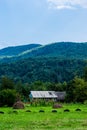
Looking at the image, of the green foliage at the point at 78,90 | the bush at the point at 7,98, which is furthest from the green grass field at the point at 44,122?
the green foliage at the point at 78,90

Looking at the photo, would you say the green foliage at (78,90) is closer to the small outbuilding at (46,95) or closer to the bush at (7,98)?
the bush at (7,98)

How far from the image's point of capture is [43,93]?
13638cm

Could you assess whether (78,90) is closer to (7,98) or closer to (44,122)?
(7,98)

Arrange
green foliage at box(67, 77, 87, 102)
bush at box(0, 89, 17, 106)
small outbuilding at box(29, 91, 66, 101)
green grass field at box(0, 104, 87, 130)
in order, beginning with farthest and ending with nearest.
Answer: small outbuilding at box(29, 91, 66, 101)
green foliage at box(67, 77, 87, 102)
bush at box(0, 89, 17, 106)
green grass field at box(0, 104, 87, 130)

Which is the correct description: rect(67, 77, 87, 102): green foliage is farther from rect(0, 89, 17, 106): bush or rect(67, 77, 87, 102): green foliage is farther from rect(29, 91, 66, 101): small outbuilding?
rect(29, 91, 66, 101): small outbuilding

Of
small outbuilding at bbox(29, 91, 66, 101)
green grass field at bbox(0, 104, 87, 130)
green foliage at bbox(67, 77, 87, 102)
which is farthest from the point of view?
small outbuilding at bbox(29, 91, 66, 101)

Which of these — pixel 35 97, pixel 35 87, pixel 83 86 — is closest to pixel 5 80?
pixel 35 97

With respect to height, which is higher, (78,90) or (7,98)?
(7,98)

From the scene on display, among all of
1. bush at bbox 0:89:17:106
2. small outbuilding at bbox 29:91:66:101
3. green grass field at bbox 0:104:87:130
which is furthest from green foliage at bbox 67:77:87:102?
green grass field at bbox 0:104:87:130

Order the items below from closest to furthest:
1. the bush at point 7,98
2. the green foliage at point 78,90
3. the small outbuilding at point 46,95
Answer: the bush at point 7,98 → the green foliage at point 78,90 → the small outbuilding at point 46,95

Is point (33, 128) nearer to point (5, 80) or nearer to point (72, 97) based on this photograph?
point (72, 97)

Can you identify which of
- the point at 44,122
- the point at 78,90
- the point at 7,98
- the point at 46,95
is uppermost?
the point at 44,122

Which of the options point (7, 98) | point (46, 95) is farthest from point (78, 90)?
point (46, 95)

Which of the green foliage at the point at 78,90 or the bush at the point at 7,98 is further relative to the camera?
the green foliage at the point at 78,90
